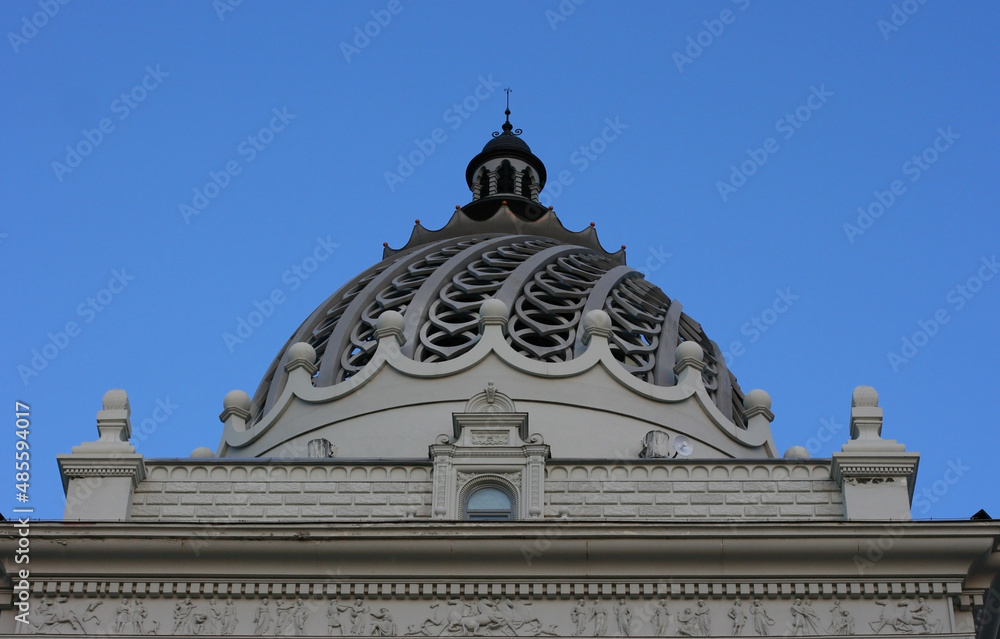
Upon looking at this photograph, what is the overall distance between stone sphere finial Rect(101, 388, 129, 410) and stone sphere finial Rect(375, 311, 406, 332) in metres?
8.13

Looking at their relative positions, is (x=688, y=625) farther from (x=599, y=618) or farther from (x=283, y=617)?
(x=283, y=617)

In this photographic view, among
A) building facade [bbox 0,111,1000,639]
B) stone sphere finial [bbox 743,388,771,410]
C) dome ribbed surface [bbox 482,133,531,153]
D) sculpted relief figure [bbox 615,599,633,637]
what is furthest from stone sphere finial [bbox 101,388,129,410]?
dome ribbed surface [bbox 482,133,531,153]

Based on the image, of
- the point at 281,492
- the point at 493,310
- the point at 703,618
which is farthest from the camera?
the point at 493,310

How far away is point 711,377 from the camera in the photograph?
38562 mm

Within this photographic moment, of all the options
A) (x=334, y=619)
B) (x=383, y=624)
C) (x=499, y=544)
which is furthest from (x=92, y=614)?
(x=499, y=544)

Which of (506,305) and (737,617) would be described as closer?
(737,617)

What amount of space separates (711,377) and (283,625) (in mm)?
14598

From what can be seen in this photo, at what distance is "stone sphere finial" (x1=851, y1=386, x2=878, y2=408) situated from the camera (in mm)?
29641

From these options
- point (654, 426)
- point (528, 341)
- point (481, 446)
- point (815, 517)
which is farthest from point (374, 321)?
point (815, 517)

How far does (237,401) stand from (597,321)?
7.70 meters

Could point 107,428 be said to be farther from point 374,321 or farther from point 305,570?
point 374,321

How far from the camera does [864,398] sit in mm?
29703

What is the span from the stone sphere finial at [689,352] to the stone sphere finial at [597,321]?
4.98ft

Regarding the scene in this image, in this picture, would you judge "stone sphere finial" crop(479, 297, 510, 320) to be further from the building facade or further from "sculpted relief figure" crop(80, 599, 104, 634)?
"sculpted relief figure" crop(80, 599, 104, 634)
